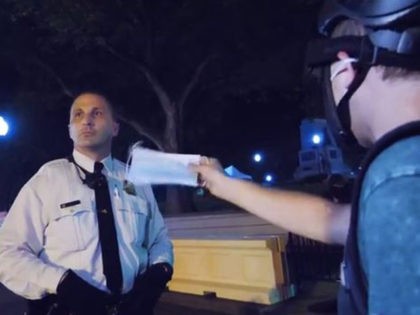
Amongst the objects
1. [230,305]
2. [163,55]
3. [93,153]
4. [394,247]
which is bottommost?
[230,305]

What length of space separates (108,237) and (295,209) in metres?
1.46

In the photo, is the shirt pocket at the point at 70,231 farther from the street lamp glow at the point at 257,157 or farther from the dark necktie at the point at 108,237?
the street lamp glow at the point at 257,157

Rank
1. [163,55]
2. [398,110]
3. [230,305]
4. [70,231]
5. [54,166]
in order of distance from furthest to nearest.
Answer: [163,55]
[230,305]
[54,166]
[70,231]
[398,110]

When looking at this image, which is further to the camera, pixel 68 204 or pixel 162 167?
pixel 68 204

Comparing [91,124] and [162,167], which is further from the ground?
[91,124]

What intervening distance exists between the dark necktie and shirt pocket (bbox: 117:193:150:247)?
0.08 meters

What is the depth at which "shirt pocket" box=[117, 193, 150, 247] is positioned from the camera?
9.09 ft

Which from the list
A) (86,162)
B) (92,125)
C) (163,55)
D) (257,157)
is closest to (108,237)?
(86,162)

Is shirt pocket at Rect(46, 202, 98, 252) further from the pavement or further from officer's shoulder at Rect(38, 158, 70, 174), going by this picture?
the pavement

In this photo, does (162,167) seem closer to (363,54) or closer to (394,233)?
(363,54)

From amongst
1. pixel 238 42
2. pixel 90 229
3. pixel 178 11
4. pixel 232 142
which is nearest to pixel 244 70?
pixel 238 42

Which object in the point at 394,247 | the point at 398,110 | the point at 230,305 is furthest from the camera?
the point at 230,305

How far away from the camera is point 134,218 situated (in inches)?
111

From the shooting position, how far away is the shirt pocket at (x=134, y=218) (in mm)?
2771
